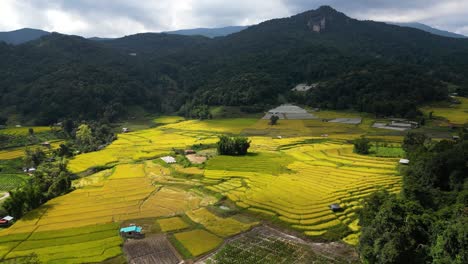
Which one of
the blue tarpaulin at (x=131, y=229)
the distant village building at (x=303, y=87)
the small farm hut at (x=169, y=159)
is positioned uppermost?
the distant village building at (x=303, y=87)

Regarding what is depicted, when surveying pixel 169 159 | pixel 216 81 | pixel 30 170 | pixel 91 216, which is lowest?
pixel 30 170

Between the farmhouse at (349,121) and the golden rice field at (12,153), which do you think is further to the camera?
the farmhouse at (349,121)

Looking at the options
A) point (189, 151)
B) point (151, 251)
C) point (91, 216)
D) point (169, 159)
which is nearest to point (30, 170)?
point (169, 159)

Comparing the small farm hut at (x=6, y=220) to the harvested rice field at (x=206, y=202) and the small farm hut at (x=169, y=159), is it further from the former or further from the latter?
the small farm hut at (x=169, y=159)

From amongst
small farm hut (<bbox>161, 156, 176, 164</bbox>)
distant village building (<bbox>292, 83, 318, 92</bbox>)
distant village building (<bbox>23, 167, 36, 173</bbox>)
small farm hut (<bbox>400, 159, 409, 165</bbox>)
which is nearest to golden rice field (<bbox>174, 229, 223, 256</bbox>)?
small farm hut (<bbox>161, 156, 176, 164</bbox>)

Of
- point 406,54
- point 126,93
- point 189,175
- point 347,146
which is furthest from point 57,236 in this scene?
point 406,54

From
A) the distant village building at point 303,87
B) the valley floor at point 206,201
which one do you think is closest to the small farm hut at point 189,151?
the valley floor at point 206,201

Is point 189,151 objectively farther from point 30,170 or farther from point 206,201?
point 30,170
